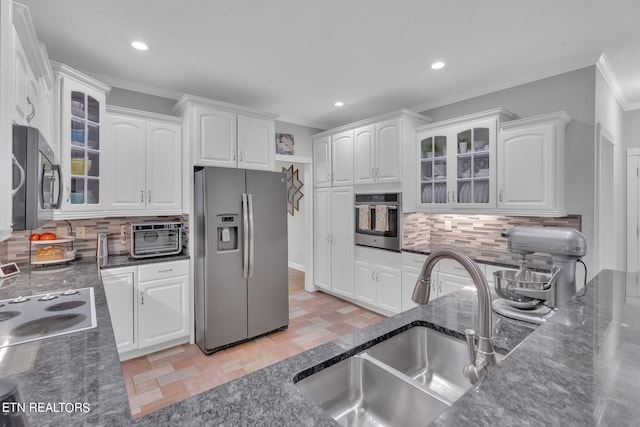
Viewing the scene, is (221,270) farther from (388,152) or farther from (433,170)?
(433,170)

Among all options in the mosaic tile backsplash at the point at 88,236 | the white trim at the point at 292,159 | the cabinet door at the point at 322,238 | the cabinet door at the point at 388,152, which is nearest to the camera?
the mosaic tile backsplash at the point at 88,236

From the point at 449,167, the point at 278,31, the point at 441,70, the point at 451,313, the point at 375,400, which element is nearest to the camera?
the point at 375,400

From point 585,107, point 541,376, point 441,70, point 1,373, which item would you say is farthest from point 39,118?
point 585,107

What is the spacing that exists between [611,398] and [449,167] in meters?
2.88

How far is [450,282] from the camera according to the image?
311 centimetres

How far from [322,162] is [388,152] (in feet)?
3.78

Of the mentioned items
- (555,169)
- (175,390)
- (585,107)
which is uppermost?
(585,107)

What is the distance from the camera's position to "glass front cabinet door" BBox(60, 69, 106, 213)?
2.32 metres

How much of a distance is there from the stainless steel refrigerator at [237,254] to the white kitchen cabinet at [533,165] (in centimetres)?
216

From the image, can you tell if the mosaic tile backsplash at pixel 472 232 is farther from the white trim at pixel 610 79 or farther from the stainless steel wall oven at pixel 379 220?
the white trim at pixel 610 79

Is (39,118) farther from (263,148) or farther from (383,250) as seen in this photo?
(383,250)

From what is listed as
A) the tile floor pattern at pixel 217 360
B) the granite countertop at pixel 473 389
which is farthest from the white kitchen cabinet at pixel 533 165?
the tile floor pattern at pixel 217 360

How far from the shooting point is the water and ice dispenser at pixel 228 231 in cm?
295

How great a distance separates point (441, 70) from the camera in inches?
114
